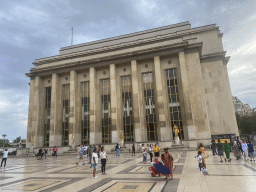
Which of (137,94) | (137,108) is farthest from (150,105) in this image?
(137,94)

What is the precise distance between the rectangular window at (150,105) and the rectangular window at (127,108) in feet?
11.1

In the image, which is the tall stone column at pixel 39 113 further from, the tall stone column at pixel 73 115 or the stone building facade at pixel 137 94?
the tall stone column at pixel 73 115

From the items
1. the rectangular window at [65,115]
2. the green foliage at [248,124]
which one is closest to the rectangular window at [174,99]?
the rectangular window at [65,115]

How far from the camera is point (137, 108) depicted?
112 ft

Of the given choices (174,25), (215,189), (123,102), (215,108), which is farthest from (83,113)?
(215,189)

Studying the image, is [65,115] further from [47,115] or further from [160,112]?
[160,112]

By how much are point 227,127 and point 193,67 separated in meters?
13.4

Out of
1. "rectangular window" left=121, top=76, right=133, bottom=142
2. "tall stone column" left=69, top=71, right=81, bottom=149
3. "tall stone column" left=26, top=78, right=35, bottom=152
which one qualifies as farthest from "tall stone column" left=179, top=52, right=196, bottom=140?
"tall stone column" left=26, top=78, right=35, bottom=152

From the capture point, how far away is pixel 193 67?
114ft

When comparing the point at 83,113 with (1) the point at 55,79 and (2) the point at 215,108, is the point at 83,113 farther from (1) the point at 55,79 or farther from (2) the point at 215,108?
(2) the point at 215,108

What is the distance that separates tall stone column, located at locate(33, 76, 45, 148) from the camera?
39.4 meters

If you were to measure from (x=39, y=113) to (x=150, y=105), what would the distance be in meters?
25.9

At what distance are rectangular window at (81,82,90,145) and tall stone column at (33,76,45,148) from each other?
9.97 m

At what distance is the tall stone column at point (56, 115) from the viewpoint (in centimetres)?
3803
